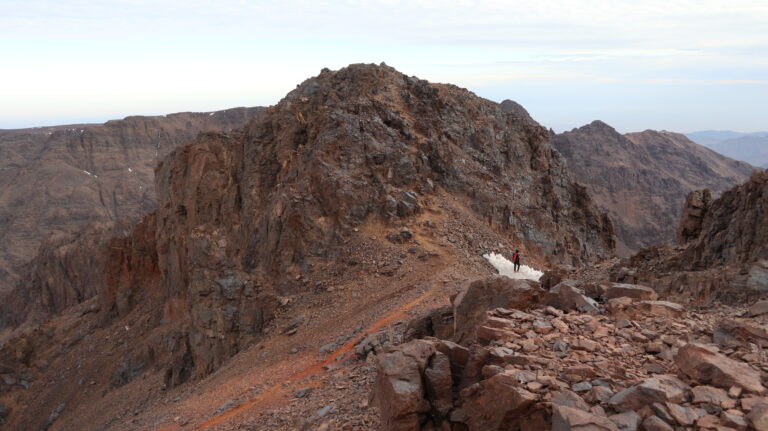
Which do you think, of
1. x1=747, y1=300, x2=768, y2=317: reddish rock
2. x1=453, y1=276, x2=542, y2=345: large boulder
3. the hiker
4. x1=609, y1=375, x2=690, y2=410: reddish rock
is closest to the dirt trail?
x1=453, y1=276, x2=542, y2=345: large boulder

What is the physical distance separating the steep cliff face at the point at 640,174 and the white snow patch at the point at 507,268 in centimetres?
5208

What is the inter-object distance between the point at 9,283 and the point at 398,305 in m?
107

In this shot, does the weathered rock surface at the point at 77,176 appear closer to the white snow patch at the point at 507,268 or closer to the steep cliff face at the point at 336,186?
the steep cliff face at the point at 336,186

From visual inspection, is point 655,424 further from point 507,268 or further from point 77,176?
point 77,176

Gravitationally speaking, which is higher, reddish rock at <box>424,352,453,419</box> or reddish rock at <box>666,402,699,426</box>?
reddish rock at <box>666,402,699,426</box>

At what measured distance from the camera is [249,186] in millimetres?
30062

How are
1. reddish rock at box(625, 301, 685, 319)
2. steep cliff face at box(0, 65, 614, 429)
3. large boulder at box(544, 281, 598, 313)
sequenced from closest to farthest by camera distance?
reddish rock at box(625, 301, 685, 319), large boulder at box(544, 281, 598, 313), steep cliff face at box(0, 65, 614, 429)

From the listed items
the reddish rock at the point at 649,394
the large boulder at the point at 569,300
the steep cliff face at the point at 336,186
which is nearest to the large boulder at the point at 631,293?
the large boulder at the point at 569,300

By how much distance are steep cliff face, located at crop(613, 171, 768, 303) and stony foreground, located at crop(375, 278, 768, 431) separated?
1.40 meters

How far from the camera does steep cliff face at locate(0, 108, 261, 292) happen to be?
381 feet

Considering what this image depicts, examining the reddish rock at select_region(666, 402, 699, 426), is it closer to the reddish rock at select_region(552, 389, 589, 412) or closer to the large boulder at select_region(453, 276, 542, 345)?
the reddish rock at select_region(552, 389, 589, 412)

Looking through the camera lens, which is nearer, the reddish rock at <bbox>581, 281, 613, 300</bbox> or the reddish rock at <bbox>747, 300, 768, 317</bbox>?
the reddish rock at <bbox>747, 300, 768, 317</bbox>

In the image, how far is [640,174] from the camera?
9681cm

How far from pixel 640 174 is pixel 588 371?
328 ft
